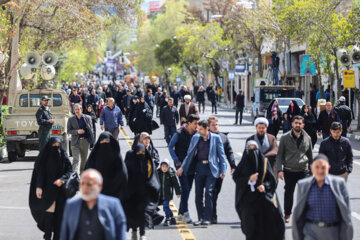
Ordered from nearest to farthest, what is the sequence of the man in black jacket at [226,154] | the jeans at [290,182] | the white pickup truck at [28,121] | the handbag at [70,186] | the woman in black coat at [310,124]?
the handbag at [70,186] → the jeans at [290,182] → the man in black jacket at [226,154] → the woman in black coat at [310,124] → the white pickup truck at [28,121]

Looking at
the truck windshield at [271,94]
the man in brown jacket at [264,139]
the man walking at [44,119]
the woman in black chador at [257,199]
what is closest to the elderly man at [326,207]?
the woman in black chador at [257,199]

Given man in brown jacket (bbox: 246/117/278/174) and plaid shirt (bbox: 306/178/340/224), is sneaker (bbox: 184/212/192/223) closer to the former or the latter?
man in brown jacket (bbox: 246/117/278/174)

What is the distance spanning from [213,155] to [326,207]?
4.58m

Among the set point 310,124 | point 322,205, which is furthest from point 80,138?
point 322,205

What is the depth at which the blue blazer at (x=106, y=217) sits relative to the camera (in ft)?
22.2

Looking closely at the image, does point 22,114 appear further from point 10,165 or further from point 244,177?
point 244,177

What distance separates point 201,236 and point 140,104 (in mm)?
13786

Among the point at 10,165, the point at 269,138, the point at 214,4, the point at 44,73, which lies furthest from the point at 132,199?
the point at 214,4

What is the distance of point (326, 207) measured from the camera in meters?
8.08

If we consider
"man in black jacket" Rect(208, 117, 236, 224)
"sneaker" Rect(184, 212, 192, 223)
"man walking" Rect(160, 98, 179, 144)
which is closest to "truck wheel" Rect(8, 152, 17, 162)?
"man walking" Rect(160, 98, 179, 144)

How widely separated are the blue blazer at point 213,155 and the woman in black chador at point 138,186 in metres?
1.46

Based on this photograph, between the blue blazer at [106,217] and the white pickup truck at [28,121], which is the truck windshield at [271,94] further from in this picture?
the blue blazer at [106,217]

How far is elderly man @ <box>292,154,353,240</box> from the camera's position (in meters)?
8.04

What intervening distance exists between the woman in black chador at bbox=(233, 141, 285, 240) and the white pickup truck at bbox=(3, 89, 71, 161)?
12458mm
